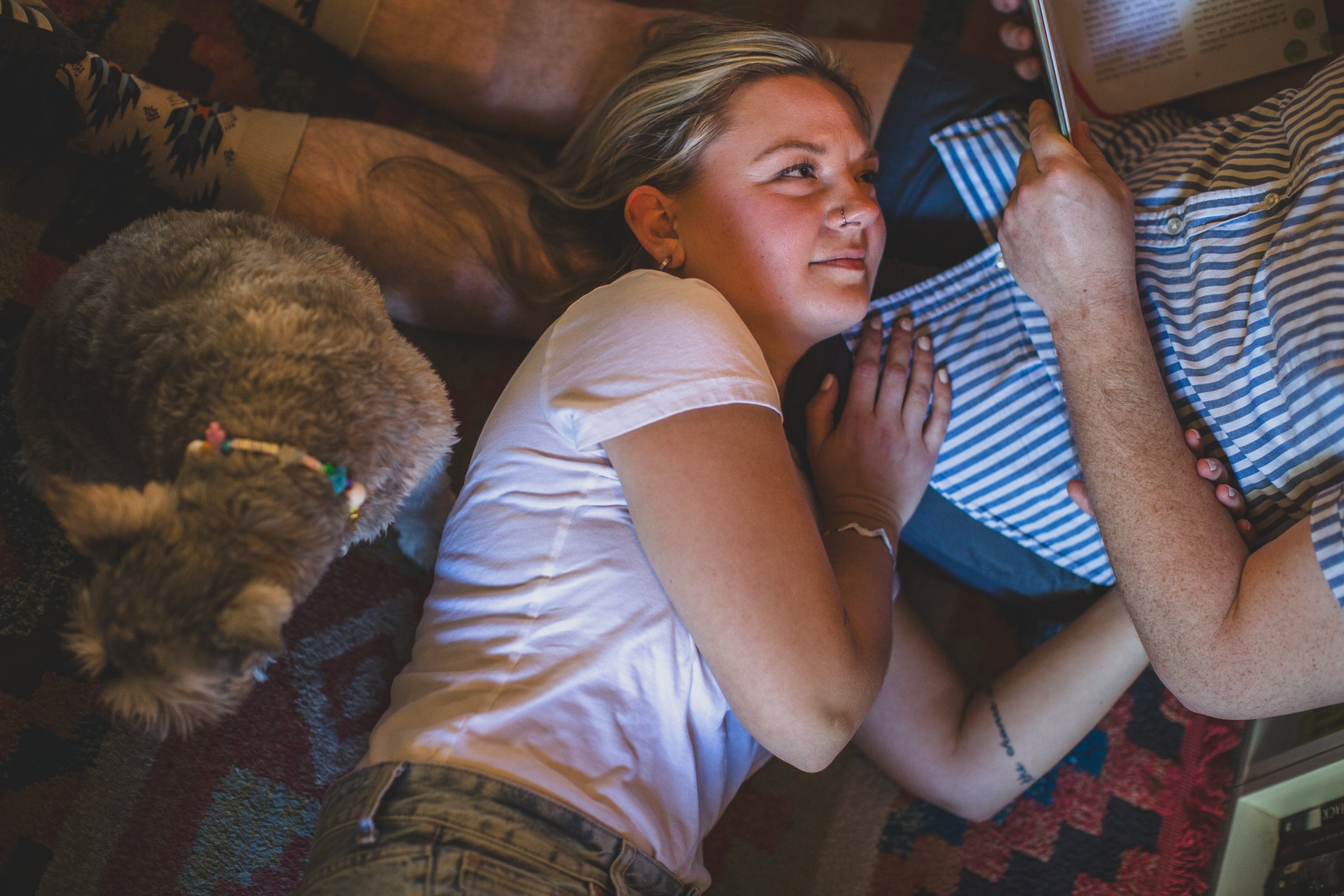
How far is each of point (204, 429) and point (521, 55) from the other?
838 millimetres

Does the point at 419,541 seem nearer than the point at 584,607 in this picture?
No

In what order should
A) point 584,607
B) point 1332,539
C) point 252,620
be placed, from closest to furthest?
point 252,620, point 1332,539, point 584,607

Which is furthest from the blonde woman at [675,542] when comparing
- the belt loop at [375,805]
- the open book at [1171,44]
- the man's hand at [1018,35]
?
the open book at [1171,44]

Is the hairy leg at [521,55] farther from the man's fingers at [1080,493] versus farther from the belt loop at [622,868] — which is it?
the belt loop at [622,868]

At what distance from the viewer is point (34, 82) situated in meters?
0.92

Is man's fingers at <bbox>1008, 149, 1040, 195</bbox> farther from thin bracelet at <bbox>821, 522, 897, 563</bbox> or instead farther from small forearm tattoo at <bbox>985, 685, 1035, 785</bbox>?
small forearm tattoo at <bbox>985, 685, 1035, 785</bbox>

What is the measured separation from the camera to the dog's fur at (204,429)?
1.90 ft

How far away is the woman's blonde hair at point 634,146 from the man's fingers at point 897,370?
0.30 meters

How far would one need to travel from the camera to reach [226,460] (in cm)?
63

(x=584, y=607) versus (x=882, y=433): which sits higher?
(x=882, y=433)

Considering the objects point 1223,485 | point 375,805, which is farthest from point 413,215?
point 1223,485

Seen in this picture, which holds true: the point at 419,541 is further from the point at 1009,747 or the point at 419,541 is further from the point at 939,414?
the point at 1009,747

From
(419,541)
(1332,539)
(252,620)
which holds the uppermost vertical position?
(1332,539)

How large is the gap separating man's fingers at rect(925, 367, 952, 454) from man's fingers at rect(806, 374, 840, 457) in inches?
5.1
